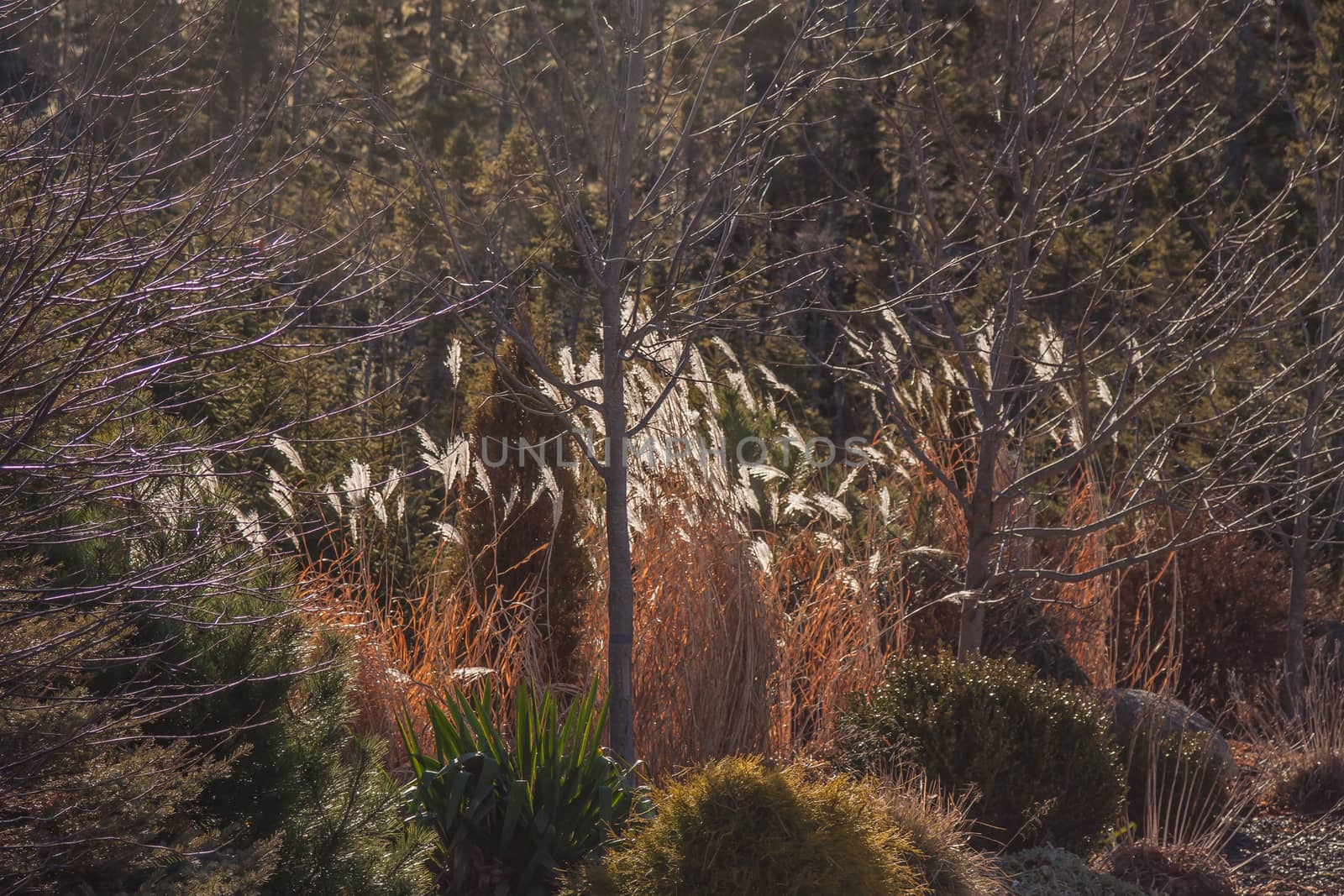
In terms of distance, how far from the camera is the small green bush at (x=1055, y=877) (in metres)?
4.42

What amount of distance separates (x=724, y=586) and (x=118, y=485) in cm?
328

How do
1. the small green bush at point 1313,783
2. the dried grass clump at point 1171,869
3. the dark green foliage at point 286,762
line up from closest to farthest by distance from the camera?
1. the dark green foliage at point 286,762
2. the dried grass clump at point 1171,869
3. the small green bush at point 1313,783

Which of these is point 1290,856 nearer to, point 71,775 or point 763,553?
point 763,553

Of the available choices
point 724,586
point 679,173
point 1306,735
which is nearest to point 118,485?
point 679,173

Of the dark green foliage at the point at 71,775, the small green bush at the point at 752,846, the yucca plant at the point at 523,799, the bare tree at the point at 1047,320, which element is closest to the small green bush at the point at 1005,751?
the bare tree at the point at 1047,320

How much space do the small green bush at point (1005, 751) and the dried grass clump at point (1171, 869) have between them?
14 cm

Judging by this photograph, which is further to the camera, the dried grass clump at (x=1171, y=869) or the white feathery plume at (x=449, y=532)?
the white feathery plume at (x=449, y=532)

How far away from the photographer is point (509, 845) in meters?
3.88

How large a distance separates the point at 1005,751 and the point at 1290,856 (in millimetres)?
1633

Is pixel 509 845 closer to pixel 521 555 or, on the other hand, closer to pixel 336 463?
pixel 521 555

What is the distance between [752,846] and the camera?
311cm

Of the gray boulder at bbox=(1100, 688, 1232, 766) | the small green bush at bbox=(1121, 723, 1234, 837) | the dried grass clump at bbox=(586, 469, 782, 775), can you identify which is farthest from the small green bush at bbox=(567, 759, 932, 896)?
the gray boulder at bbox=(1100, 688, 1232, 766)

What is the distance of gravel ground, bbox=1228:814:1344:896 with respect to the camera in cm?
511

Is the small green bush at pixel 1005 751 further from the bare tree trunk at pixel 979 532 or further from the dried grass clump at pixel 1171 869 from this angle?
the bare tree trunk at pixel 979 532
